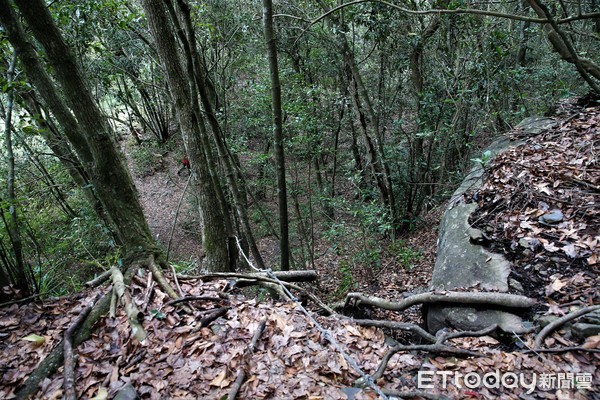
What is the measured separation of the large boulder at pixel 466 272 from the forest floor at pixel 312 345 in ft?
0.55

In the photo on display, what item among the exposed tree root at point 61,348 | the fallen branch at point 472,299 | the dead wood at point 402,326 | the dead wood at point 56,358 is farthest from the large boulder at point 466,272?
the dead wood at point 56,358

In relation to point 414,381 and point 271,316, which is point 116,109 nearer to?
point 271,316

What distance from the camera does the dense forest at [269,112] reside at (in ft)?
12.1

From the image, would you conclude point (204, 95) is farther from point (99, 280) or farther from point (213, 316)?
point (213, 316)

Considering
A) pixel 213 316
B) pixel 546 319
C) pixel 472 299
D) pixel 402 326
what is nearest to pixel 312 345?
pixel 213 316

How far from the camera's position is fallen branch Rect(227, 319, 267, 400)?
2.19m

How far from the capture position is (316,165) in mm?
11906

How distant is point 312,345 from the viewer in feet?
8.98

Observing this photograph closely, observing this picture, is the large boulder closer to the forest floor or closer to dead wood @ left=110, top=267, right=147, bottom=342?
the forest floor

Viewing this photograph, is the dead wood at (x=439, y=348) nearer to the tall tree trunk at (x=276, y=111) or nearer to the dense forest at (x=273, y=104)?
the dense forest at (x=273, y=104)

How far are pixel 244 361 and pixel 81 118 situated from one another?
8.50 feet

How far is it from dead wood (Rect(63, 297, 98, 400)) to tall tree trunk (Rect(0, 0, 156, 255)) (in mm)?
804

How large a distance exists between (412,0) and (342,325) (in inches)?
256

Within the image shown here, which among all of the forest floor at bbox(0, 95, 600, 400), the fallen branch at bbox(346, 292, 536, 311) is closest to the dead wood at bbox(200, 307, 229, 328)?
the forest floor at bbox(0, 95, 600, 400)
